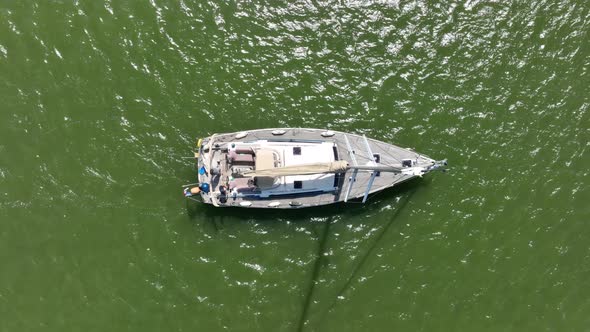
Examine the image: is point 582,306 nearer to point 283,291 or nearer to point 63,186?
point 283,291

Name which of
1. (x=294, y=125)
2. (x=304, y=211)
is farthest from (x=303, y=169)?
(x=294, y=125)

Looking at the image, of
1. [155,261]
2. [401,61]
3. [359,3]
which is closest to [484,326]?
[401,61]

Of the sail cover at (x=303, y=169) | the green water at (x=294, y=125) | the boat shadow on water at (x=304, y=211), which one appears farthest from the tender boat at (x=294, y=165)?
the green water at (x=294, y=125)

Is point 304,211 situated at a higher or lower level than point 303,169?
lower

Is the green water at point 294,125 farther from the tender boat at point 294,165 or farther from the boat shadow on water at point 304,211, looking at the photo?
the tender boat at point 294,165

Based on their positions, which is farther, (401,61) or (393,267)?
(401,61)

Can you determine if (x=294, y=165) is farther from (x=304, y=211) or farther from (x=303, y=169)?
(x=304, y=211)

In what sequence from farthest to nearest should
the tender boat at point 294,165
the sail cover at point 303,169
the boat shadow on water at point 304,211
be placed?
1. the boat shadow on water at point 304,211
2. the tender boat at point 294,165
3. the sail cover at point 303,169
